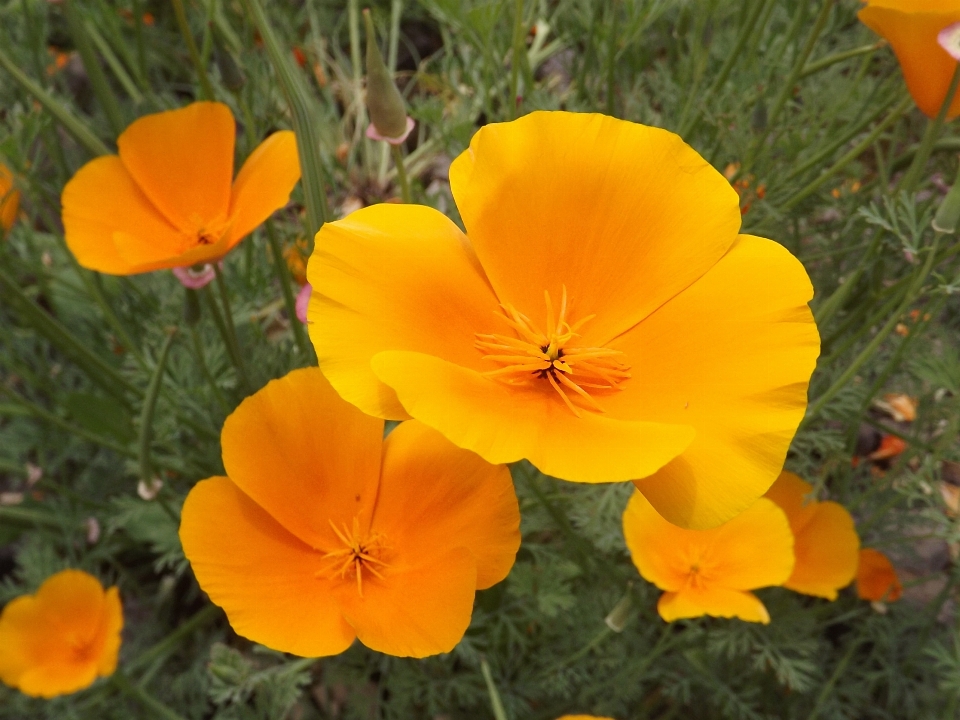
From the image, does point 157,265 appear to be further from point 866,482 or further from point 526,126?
point 866,482

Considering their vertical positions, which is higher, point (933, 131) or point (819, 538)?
point (933, 131)

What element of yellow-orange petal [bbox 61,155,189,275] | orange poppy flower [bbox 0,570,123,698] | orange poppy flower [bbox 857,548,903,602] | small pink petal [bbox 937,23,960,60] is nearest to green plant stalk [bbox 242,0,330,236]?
yellow-orange petal [bbox 61,155,189,275]

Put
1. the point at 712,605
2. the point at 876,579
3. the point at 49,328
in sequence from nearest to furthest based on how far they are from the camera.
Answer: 1. the point at 712,605
2. the point at 49,328
3. the point at 876,579

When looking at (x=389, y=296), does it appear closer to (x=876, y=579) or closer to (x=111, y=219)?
(x=111, y=219)

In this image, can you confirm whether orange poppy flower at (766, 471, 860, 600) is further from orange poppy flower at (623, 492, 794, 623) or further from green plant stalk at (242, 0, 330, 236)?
green plant stalk at (242, 0, 330, 236)

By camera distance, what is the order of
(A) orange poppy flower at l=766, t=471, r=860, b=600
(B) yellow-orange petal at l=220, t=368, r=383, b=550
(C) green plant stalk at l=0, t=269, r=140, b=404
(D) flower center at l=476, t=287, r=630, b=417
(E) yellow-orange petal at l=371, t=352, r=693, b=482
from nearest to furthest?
(E) yellow-orange petal at l=371, t=352, r=693, b=482, (D) flower center at l=476, t=287, r=630, b=417, (B) yellow-orange petal at l=220, t=368, r=383, b=550, (C) green plant stalk at l=0, t=269, r=140, b=404, (A) orange poppy flower at l=766, t=471, r=860, b=600

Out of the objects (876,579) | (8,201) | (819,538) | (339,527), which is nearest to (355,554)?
(339,527)

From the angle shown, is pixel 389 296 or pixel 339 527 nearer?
pixel 389 296
